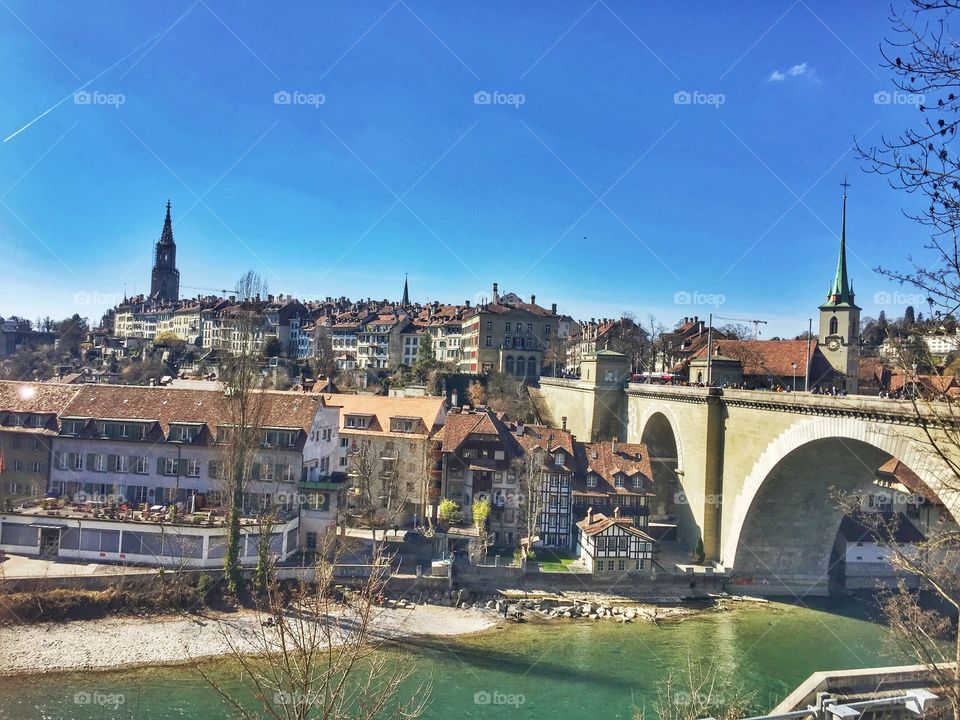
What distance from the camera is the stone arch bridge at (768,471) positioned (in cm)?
2114

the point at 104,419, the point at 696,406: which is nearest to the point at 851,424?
the point at 696,406

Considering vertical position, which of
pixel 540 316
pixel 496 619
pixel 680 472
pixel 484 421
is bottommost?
pixel 496 619

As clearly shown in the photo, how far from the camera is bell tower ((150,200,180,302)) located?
303ft

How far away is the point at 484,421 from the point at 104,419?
49.0 ft

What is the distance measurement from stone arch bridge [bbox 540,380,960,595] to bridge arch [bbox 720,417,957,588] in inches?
1.5

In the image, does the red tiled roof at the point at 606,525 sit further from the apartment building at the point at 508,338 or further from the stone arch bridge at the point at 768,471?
the apartment building at the point at 508,338

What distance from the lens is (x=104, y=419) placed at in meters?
26.1

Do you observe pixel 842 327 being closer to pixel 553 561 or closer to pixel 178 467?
pixel 553 561

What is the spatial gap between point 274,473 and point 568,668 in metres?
12.5

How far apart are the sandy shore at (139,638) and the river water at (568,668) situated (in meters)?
0.59

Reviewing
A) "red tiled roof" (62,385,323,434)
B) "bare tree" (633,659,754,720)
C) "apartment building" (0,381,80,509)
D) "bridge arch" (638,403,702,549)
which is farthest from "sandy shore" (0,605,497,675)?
"bridge arch" (638,403,702,549)

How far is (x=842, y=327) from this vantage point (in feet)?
121

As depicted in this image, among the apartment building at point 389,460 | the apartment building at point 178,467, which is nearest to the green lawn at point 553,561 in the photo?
the apartment building at point 389,460

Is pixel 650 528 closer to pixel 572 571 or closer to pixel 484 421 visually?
pixel 572 571
